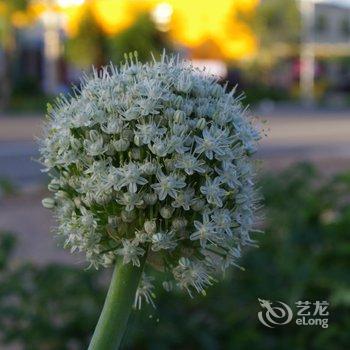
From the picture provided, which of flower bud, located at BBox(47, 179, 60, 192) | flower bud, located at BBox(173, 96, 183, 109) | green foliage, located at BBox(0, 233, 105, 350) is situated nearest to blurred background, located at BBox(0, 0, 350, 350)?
green foliage, located at BBox(0, 233, 105, 350)

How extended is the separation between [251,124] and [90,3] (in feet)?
108

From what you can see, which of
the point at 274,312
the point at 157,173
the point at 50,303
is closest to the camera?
the point at 157,173

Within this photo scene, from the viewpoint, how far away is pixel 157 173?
1654 mm

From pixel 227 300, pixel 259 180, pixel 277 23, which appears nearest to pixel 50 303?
pixel 227 300

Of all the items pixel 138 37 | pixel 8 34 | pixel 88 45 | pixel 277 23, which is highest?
pixel 277 23

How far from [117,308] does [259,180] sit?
3.01 metres

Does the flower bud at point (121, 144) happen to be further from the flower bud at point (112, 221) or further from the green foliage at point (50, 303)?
the green foliage at point (50, 303)

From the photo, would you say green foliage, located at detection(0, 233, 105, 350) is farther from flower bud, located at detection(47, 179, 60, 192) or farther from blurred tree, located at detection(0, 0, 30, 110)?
blurred tree, located at detection(0, 0, 30, 110)

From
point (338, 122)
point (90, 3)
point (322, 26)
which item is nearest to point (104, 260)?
point (338, 122)

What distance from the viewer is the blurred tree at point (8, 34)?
3108cm

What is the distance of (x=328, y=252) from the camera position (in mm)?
4871

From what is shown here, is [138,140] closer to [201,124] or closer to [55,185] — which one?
[201,124]

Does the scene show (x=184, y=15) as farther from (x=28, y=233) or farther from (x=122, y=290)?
(x=122, y=290)

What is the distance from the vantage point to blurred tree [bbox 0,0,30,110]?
31.1 meters
